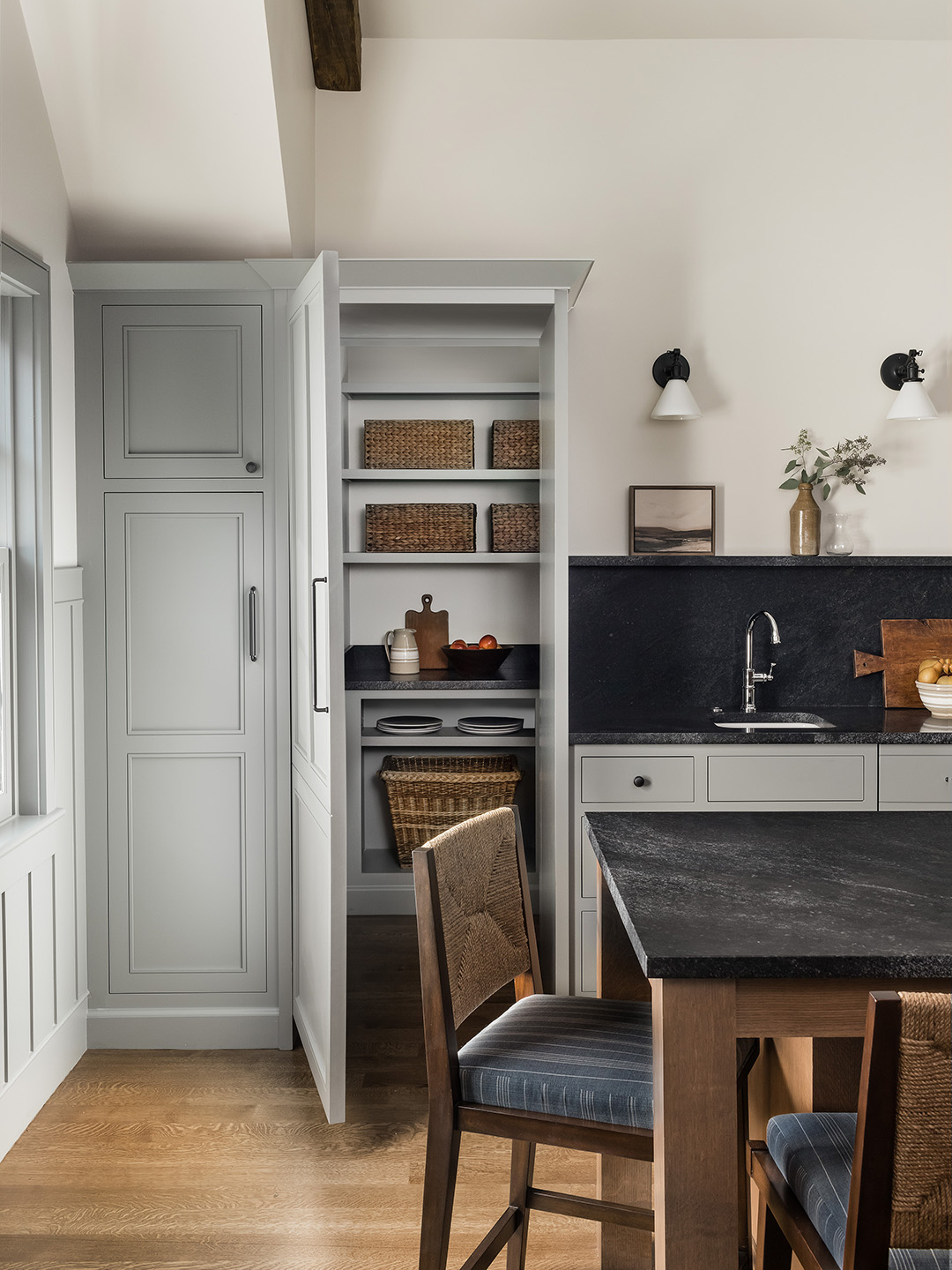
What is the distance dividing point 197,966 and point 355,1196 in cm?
100

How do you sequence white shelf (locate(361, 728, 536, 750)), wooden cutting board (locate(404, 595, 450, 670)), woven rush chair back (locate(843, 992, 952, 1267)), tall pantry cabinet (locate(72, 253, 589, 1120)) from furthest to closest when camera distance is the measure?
1. wooden cutting board (locate(404, 595, 450, 670))
2. white shelf (locate(361, 728, 536, 750))
3. tall pantry cabinet (locate(72, 253, 589, 1120))
4. woven rush chair back (locate(843, 992, 952, 1267))

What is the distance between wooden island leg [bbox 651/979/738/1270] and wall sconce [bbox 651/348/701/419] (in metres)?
2.65

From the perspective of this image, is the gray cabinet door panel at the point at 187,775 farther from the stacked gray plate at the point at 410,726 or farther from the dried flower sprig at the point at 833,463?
the dried flower sprig at the point at 833,463

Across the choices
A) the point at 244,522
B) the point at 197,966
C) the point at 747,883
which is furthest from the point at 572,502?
the point at 747,883

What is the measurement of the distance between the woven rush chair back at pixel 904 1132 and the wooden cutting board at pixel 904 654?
9.53ft

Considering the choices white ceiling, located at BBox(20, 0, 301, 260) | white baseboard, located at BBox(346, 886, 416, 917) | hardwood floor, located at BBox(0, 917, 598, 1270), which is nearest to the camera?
hardwood floor, located at BBox(0, 917, 598, 1270)

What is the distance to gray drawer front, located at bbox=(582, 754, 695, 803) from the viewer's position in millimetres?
3100

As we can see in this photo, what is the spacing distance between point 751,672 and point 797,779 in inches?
22.7

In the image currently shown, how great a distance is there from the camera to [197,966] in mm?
2986

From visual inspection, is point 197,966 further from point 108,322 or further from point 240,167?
point 240,167

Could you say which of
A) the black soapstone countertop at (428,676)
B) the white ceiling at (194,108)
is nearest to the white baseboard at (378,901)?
the black soapstone countertop at (428,676)

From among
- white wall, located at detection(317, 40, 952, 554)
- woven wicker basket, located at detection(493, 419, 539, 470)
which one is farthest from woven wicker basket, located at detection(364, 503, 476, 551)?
white wall, located at detection(317, 40, 952, 554)

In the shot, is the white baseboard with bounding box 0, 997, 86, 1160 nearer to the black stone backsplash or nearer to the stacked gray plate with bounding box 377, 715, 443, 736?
the stacked gray plate with bounding box 377, 715, 443, 736

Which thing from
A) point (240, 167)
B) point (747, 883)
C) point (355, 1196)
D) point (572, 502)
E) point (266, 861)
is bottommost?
point (355, 1196)
